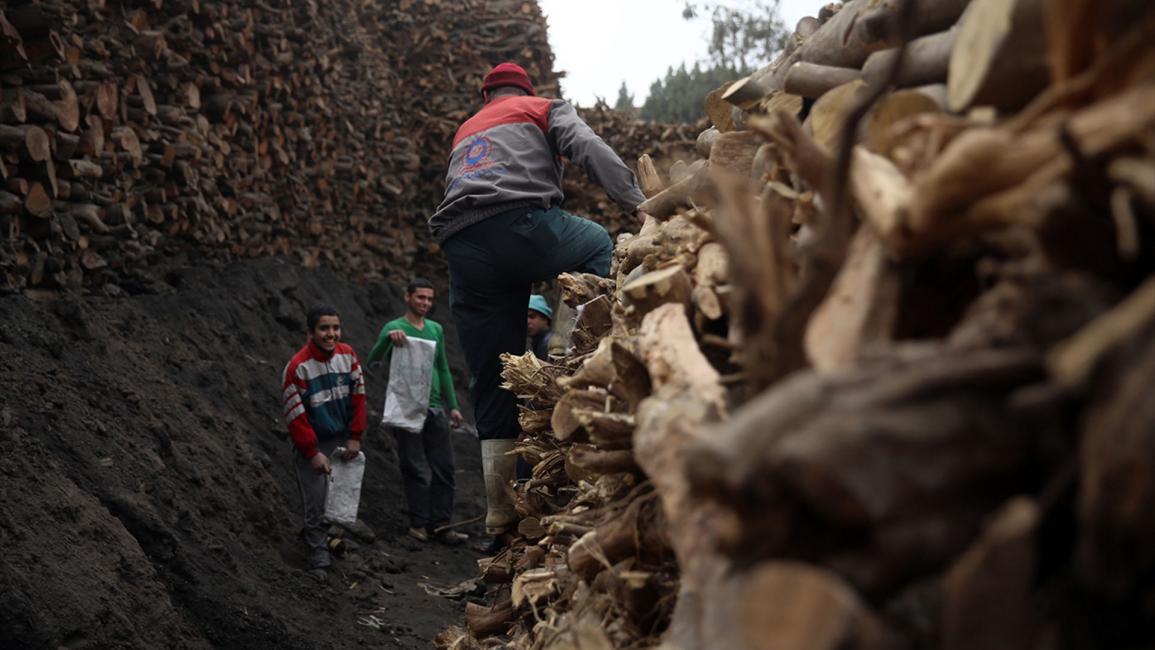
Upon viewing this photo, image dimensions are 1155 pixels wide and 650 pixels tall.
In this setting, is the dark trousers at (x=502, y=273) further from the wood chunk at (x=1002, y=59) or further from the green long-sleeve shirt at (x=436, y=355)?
the wood chunk at (x=1002, y=59)

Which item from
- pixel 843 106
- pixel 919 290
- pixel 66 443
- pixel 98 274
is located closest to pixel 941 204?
pixel 919 290

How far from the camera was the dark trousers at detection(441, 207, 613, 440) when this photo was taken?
4.48 m

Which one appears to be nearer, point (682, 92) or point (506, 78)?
point (506, 78)

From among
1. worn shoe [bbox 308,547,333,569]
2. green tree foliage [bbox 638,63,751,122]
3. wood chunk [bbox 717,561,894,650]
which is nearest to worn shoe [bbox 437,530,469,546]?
worn shoe [bbox 308,547,333,569]

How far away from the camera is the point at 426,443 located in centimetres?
725

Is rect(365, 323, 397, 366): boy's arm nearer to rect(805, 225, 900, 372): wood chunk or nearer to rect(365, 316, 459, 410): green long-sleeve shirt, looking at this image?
rect(365, 316, 459, 410): green long-sleeve shirt

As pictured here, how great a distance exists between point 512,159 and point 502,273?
0.51 meters

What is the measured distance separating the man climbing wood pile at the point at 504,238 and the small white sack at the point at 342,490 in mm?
1917

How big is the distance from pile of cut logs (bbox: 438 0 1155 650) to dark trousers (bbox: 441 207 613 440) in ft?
9.24

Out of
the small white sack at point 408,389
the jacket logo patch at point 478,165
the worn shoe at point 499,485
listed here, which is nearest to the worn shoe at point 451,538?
the small white sack at point 408,389

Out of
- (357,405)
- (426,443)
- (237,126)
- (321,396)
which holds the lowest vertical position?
(426,443)

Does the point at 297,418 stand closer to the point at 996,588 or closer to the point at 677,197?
the point at 677,197

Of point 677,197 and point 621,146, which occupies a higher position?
point 621,146

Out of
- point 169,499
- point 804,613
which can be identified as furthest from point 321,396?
point 804,613
